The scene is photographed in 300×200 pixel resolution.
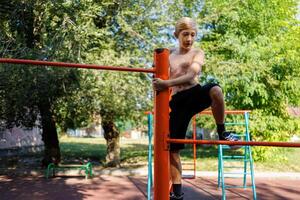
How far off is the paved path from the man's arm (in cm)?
533

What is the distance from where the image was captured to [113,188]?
8852mm

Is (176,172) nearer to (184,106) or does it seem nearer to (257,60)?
(184,106)

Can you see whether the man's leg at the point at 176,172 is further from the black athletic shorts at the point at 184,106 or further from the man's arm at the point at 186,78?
the man's arm at the point at 186,78

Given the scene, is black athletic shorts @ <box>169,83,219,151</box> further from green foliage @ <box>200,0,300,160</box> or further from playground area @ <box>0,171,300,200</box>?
green foliage @ <box>200,0,300,160</box>

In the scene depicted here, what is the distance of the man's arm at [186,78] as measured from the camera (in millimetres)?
2303

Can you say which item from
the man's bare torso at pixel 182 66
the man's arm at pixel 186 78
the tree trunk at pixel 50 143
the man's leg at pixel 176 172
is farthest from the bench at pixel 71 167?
the man's arm at pixel 186 78

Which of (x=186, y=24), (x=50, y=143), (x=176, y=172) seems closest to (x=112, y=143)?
(x=50, y=143)

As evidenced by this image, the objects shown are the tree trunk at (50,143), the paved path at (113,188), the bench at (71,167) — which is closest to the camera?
the paved path at (113,188)

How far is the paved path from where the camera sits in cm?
771

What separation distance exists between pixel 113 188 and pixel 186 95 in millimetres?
6667

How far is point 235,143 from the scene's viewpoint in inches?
80.1

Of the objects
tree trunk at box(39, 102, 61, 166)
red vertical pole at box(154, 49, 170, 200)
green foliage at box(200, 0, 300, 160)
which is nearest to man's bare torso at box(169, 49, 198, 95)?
red vertical pole at box(154, 49, 170, 200)

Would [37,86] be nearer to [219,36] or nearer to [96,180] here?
[96,180]

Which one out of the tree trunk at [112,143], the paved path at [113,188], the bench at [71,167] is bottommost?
the paved path at [113,188]
